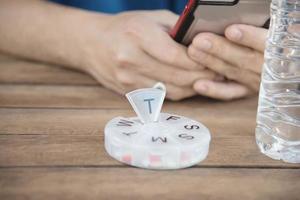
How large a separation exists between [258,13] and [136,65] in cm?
28

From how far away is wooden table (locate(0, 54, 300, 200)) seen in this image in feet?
2.19

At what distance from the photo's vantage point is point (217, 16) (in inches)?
36.5

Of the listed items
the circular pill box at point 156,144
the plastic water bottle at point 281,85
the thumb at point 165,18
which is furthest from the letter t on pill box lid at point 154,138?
the thumb at point 165,18

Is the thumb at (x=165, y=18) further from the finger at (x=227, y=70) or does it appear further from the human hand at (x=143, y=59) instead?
the finger at (x=227, y=70)

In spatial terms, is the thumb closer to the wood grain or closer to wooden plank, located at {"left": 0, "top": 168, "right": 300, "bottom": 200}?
the wood grain

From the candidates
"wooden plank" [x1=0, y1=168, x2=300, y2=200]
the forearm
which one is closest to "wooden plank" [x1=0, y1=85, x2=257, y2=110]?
the forearm

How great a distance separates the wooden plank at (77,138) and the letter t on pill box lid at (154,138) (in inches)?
1.1

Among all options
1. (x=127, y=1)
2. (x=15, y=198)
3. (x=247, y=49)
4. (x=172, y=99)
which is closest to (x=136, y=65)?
(x=172, y=99)

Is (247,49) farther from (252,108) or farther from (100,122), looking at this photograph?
(100,122)

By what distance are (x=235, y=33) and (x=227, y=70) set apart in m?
0.11

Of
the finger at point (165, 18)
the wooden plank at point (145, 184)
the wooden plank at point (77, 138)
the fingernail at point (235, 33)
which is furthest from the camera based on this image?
the finger at point (165, 18)

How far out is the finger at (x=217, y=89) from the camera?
1028mm

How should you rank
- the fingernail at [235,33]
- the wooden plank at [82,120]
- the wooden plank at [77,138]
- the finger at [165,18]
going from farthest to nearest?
the finger at [165,18] < the fingernail at [235,33] < the wooden plank at [82,120] < the wooden plank at [77,138]

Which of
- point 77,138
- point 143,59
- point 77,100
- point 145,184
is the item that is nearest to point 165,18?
point 143,59
